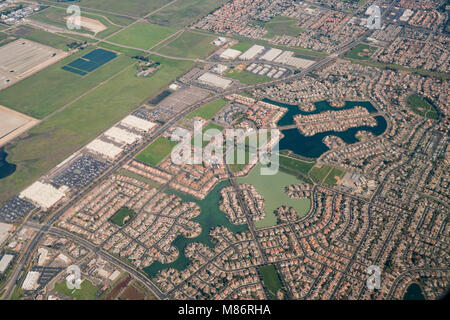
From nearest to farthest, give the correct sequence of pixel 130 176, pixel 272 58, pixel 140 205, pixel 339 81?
pixel 140 205 < pixel 130 176 < pixel 339 81 < pixel 272 58

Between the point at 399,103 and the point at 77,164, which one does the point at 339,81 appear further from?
the point at 77,164

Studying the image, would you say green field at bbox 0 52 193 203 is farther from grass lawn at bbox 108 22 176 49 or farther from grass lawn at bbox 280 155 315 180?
grass lawn at bbox 280 155 315 180

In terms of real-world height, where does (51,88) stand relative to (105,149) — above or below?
above

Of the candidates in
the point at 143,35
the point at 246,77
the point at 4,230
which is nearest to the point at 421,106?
the point at 246,77

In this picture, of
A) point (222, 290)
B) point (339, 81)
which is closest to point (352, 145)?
point (339, 81)

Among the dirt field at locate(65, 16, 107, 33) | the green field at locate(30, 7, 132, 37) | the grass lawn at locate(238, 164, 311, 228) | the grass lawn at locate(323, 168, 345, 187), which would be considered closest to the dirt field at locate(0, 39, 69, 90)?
the green field at locate(30, 7, 132, 37)

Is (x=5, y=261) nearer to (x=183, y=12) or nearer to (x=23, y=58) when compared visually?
(x=23, y=58)

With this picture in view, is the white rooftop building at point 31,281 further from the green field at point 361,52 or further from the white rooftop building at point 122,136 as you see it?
the green field at point 361,52
